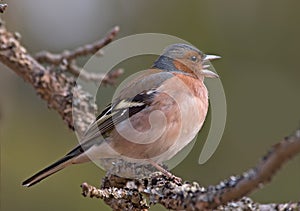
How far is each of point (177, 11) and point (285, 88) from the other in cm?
198

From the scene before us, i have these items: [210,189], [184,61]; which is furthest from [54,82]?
[210,189]

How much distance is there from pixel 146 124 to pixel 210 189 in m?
1.49

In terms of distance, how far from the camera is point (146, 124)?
3906 millimetres

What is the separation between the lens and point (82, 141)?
13.0ft

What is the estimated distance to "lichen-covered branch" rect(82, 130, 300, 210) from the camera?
193cm

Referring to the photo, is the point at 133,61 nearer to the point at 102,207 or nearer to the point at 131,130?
the point at 102,207

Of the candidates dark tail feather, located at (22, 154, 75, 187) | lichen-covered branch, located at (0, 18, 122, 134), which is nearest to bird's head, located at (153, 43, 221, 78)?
lichen-covered branch, located at (0, 18, 122, 134)

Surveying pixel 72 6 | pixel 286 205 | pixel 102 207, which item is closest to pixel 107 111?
pixel 286 205

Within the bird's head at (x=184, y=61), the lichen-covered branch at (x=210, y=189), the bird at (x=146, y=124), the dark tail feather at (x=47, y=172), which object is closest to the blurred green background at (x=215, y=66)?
the bird's head at (x=184, y=61)

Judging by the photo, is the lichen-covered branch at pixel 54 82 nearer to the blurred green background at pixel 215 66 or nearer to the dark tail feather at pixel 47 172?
the dark tail feather at pixel 47 172

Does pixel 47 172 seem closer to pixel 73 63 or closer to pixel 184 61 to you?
pixel 73 63

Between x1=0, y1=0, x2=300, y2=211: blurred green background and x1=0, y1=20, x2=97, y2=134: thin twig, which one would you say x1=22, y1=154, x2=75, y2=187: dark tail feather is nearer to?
x1=0, y1=20, x2=97, y2=134: thin twig

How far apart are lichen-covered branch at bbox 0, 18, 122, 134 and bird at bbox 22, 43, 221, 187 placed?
24cm

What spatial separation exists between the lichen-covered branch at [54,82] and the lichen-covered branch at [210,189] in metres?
0.88
